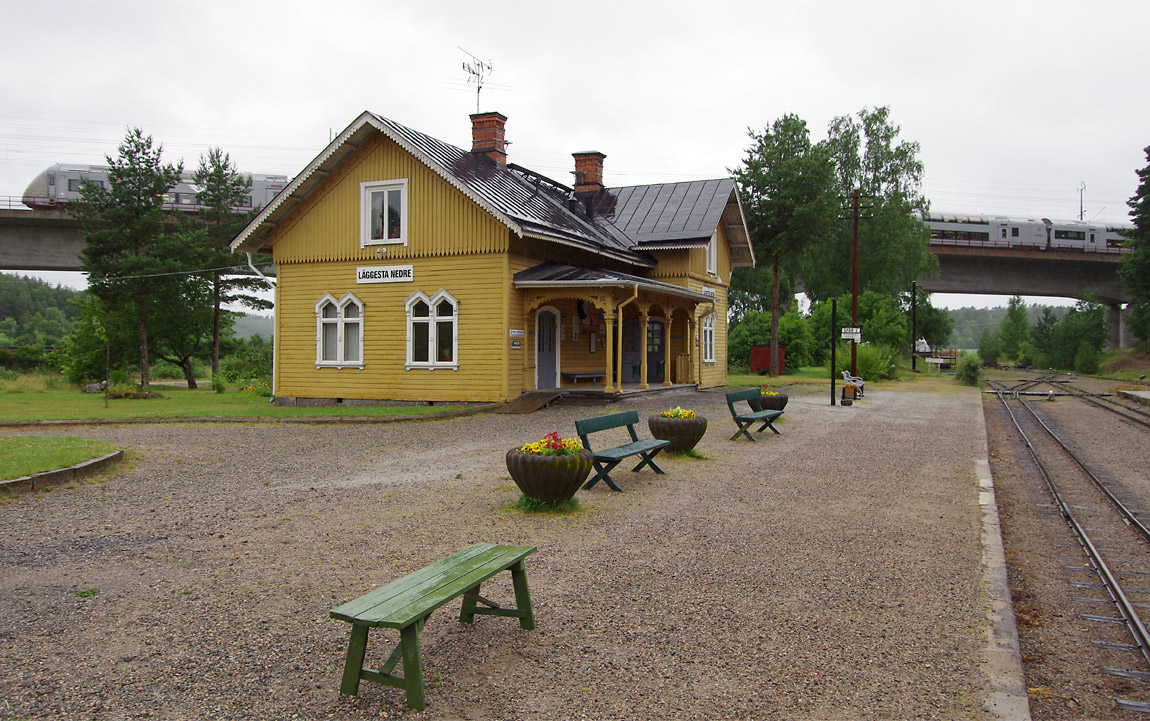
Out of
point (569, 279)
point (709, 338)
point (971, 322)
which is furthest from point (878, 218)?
point (971, 322)

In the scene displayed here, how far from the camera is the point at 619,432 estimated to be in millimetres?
13820

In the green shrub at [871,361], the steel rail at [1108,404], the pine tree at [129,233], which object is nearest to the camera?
the steel rail at [1108,404]

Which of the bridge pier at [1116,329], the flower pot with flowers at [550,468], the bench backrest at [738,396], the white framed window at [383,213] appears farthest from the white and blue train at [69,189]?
the bridge pier at [1116,329]

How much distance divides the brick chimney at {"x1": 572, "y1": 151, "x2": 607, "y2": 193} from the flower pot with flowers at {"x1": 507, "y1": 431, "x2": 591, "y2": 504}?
22128 mm

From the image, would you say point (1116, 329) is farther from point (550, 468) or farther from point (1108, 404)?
point (550, 468)

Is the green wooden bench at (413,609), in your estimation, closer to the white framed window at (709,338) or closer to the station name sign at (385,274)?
the station name sign at (385,274)

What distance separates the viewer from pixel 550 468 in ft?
24.0

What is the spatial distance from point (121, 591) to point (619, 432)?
9481mm

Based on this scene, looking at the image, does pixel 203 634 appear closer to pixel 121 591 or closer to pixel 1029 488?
pixel 121 591

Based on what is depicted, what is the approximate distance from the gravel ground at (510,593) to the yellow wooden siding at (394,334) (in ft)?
26.4

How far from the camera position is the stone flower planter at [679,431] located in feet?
36.0

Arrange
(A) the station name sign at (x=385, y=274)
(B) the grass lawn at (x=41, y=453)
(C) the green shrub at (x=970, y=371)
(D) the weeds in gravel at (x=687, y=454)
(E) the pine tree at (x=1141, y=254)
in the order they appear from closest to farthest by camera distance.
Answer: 1. (B) the grass lawn at (x=41, y=453)
2. (D) the weeds in gravel at (x=687, y=454)
3. (A) the station name sign at (x=385, y=274)
4. (C) the green shrub at (x=970, y=371)
5. (E) the pine tree at (x=1141, y=254)

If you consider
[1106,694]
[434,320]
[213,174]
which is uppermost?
[213,174]

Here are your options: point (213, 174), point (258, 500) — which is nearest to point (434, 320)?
point (258, 500)
